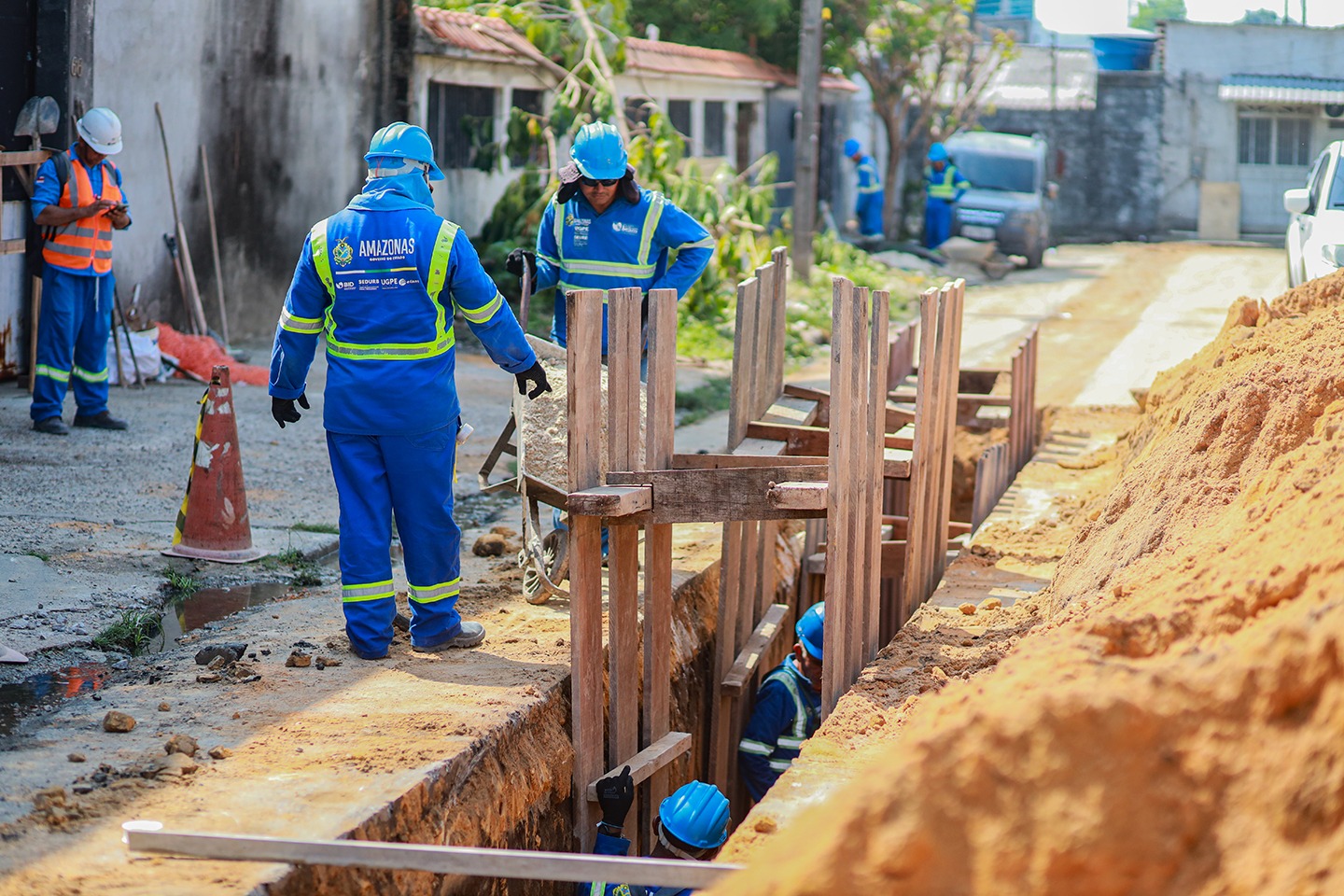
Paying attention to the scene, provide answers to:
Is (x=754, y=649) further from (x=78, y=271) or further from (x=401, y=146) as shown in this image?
(x=78, y=271)

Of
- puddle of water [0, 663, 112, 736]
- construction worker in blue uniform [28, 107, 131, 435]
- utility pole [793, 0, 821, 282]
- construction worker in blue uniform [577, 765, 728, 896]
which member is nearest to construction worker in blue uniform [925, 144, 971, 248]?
utility pole [793, 0, 821, 282]

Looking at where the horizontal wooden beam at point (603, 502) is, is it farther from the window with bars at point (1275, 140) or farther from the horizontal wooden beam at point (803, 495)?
the window with bars at point (1275, 140)

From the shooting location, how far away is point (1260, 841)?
7.93ft

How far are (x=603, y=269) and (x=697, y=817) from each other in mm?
2621

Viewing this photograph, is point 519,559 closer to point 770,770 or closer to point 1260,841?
point 770,770

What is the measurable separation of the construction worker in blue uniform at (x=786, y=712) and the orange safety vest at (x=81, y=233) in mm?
5139

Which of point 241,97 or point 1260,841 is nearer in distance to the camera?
point 1260,841

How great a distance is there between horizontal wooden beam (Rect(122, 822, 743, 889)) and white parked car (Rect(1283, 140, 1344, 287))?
8092 mm

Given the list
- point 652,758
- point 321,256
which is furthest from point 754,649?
point 321,256

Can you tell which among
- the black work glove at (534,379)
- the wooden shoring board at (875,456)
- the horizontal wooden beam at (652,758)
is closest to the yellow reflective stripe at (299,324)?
the black work glove at (534,379)

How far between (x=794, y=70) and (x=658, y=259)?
19.0m

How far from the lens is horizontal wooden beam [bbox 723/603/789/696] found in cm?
600

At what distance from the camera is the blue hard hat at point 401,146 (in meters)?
5.15

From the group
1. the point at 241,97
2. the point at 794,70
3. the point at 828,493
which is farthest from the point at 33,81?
the point at 794,70
